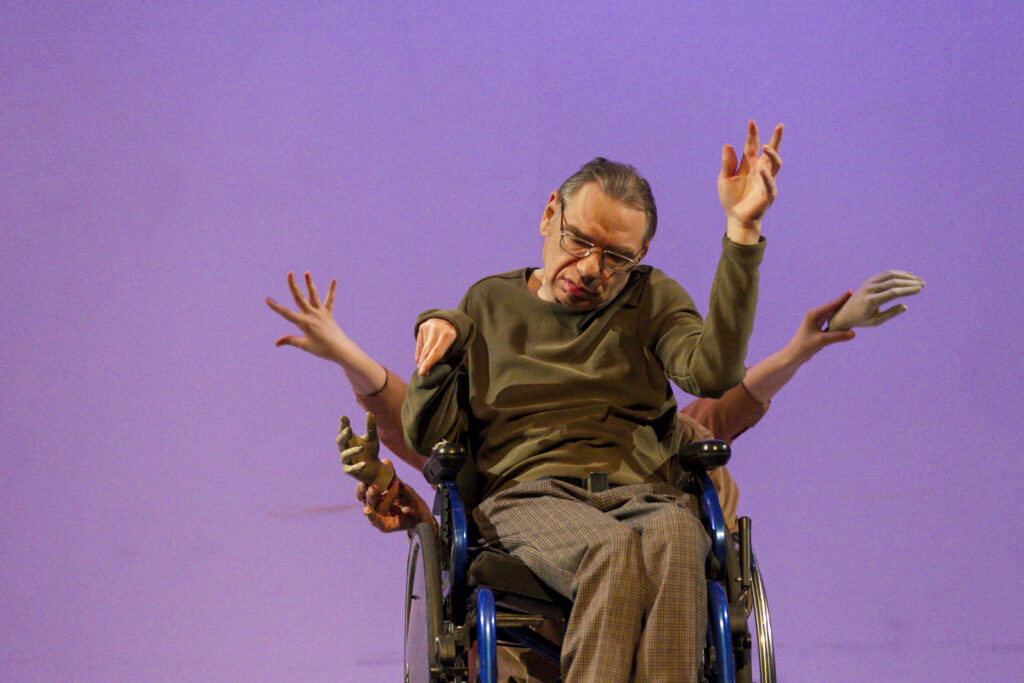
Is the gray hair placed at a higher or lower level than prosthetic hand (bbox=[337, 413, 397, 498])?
higher

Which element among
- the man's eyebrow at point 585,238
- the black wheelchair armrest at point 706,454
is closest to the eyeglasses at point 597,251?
the man's eyebrow at point 585,238

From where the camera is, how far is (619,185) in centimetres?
195

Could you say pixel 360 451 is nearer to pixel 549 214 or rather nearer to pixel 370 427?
pixel 370 427

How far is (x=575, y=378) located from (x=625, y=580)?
0.50m

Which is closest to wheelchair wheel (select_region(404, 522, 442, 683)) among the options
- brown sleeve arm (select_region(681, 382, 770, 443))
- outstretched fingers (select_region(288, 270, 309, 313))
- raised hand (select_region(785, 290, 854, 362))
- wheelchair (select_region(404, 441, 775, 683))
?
wheelchair (select_region(404, 441, 775, 683))

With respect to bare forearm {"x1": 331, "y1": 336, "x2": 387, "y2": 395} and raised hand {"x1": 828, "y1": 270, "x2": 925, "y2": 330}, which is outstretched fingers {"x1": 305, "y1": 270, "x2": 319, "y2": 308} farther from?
raised hand {"x1": 828, "y1": 270, "x2": 925, "y2": 330}

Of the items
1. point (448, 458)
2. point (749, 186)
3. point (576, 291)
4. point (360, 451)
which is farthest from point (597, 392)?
point (360, 451)

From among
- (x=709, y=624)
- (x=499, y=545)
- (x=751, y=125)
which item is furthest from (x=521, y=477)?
(x=751, y=125)

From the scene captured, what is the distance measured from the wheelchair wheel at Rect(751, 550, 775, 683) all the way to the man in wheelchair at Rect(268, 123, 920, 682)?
0.19 metres

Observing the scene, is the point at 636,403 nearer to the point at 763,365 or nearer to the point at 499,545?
the point at 499,545

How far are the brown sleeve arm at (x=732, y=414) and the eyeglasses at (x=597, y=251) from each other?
64cm

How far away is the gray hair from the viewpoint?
194cm

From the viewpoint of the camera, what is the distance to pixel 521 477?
1.83 metres

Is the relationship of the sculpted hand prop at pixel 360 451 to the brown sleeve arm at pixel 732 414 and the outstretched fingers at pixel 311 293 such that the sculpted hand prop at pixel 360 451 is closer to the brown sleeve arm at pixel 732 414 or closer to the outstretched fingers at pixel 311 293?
the outstretched fingers at pixel 311 293
